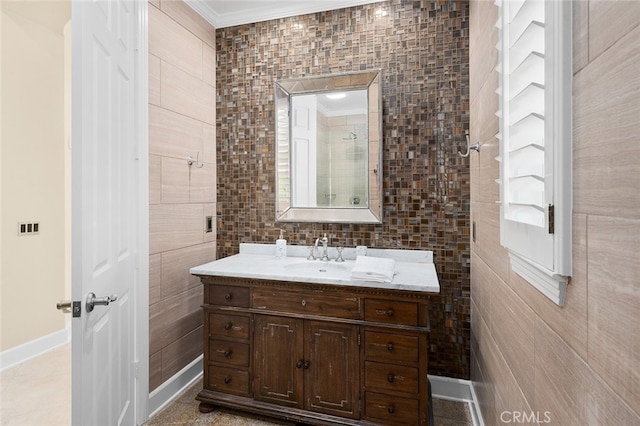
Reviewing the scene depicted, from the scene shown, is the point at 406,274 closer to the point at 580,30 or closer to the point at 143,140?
the point at 580,30

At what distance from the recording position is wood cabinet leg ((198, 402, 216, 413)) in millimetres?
2156

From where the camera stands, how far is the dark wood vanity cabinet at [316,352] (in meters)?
1.81

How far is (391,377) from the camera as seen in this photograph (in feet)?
5.99

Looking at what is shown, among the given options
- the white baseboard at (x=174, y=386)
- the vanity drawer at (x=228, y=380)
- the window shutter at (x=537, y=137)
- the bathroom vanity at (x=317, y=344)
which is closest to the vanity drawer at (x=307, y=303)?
the bathroom vanity at (x=317, y=344)

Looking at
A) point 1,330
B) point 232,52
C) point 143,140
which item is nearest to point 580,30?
point 143,140

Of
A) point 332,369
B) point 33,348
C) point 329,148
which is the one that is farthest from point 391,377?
point 33,348

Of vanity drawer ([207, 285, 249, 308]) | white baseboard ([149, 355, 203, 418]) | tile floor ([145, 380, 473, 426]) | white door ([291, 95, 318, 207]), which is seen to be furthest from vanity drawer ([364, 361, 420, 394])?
white baseboard ([149, 355, 203, 418])

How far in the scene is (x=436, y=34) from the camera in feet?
7.57

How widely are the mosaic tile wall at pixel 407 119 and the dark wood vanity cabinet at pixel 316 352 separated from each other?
0.50 meters

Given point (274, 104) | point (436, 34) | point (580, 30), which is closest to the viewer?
point (580, 30)

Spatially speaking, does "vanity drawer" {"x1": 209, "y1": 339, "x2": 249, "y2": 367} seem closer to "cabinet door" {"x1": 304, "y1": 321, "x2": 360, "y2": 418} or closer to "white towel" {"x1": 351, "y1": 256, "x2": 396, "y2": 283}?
"cabinet door" {"x1": 304, "y1": 321, "x2": 360, "y2": 418}

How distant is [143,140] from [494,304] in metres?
2.04

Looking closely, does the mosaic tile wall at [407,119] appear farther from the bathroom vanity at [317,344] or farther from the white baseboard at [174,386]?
the white baseboard at [174,386]

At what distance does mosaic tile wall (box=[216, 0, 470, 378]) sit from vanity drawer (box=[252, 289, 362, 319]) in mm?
603
